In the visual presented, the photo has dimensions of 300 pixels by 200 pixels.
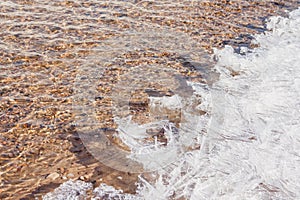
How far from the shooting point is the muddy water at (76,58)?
2498 millimetres

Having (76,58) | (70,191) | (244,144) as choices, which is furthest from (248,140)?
(76,58)

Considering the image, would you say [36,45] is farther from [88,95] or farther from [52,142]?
[52,142]

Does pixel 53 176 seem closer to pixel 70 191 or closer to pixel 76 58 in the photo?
pixel 70 191

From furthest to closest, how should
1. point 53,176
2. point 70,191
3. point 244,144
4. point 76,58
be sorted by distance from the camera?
point 76,58 → point 244,144 → point 53,176 → point 70,191

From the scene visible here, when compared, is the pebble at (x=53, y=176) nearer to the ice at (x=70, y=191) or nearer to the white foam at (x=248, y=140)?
the ice at (x=70, y=191)

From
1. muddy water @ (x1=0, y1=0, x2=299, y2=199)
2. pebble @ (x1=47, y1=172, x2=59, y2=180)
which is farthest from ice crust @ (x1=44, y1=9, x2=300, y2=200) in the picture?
muddy water @ (x1=0, y1=0, x2=299, y2=199)

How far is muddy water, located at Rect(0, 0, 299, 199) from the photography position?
2.50 metres

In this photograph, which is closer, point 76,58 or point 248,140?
point 248,140

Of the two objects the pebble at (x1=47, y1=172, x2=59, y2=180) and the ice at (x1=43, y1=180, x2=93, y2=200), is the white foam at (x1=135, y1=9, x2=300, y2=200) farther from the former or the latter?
the pebble at (x1=47, y1=172, x2=59, y2=180)

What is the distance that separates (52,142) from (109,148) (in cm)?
44

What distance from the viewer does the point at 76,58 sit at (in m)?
3.74

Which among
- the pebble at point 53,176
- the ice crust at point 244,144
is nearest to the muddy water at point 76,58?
the pebble at point 53,176

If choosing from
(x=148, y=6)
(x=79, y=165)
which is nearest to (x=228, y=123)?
(x=79, y=165)

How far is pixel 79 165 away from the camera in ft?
8.25
